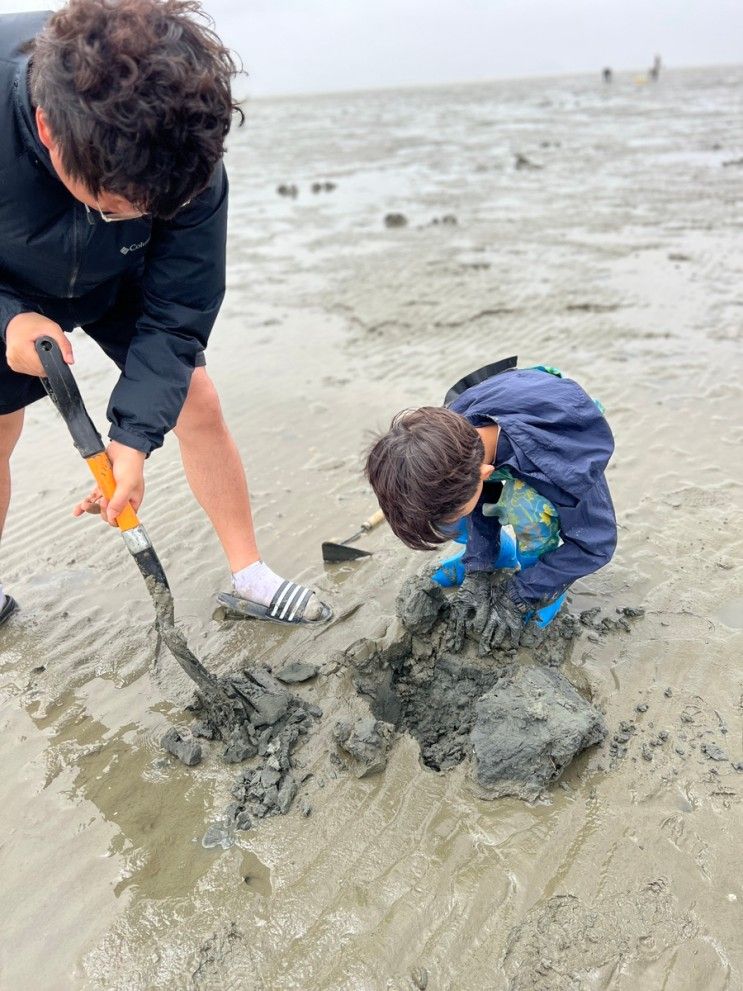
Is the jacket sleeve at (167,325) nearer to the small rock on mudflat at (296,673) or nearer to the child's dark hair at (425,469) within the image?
the child's dark hair at (425,469)

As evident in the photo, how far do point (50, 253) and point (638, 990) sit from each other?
2396 millimetres

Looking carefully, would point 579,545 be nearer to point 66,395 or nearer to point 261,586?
point 261,586

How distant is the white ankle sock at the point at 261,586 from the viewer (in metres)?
3.04

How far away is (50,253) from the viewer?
2.10 metres

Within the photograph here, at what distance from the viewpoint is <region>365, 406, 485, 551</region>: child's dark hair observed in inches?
91.2

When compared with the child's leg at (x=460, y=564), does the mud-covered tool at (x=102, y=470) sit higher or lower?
higher

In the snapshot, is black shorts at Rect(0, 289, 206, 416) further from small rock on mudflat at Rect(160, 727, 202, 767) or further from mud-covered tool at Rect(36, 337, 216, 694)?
small rock on mudflat at Rect(160, 727, 202, 767)

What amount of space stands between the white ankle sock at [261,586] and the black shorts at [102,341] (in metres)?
0.89

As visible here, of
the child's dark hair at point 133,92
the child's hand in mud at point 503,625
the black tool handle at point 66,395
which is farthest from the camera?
the child's hand in mud at point 503,625

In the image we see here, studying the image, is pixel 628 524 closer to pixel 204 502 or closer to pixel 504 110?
pixel 204 502

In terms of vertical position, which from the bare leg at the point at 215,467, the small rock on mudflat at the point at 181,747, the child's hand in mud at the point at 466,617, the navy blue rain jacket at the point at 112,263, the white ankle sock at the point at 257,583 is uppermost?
the navy blue rain jacket at the point at 112,263

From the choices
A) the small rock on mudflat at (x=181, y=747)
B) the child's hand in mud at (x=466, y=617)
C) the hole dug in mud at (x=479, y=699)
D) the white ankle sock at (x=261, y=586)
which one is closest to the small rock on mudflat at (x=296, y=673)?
the hole dug in mud at (x=479, y=699)

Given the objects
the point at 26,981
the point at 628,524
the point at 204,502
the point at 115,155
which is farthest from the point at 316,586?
the point at 115,155

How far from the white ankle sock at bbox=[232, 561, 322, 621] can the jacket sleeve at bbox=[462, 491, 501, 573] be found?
24.9 inches
